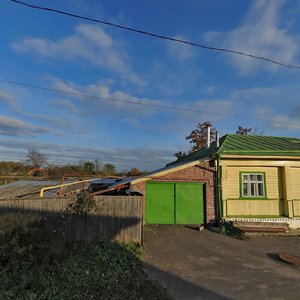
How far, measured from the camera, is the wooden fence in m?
8.37

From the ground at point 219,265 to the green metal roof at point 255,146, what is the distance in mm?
4276

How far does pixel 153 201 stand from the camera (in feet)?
45.6

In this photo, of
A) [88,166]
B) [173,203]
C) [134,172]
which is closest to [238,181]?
[173,203]

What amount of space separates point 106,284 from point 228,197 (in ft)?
32.2

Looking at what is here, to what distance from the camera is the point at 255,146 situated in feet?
50.4

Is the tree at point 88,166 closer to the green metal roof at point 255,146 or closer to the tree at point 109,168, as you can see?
the tree at point 109,168

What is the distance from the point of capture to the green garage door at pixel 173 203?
13875 millimetres

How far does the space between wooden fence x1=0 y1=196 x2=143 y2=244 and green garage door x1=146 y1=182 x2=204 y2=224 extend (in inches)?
176

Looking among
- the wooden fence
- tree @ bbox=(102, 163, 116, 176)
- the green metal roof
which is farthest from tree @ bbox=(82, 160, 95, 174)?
the wooden fence

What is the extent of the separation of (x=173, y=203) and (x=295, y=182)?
6.77 meters

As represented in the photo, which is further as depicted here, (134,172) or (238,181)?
(134,172)

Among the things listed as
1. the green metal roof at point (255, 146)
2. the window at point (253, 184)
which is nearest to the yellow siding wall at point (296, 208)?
the window at point (253, 184)

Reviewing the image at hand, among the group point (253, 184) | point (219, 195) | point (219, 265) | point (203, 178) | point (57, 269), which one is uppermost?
point (203, 178)

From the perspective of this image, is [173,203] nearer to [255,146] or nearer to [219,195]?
[219,195]
